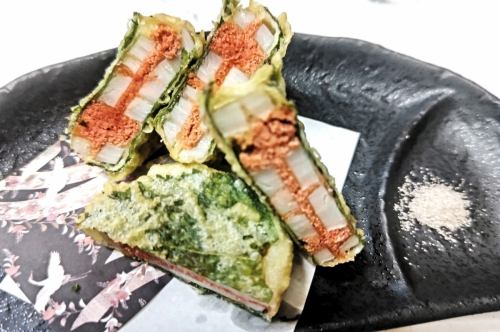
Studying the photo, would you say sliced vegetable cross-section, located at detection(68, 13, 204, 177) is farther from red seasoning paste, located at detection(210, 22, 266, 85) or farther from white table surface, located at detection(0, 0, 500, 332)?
white table surface, located at detection(0, 0, 500, 332)

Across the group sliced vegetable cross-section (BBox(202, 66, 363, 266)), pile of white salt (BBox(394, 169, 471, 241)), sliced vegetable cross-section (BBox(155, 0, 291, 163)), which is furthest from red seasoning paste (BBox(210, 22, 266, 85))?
pile of white salt (BBox(394, 169, 471, 241))

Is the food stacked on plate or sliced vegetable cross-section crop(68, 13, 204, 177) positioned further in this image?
sliced vegetable cross-section crop(68, 13, 204, 177)

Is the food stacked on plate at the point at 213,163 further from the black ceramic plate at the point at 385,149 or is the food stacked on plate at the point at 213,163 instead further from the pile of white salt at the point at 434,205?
the pile of white salt at the point at 434,205

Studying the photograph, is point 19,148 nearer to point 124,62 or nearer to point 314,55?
point 124,62

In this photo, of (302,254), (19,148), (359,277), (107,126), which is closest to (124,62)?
(107,126)

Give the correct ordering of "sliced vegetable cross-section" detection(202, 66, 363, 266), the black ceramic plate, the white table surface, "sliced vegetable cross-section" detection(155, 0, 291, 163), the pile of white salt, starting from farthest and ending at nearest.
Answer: the white table surface, "sliced vegetable cross-section" detection(155, 0, 291, 163), the pile of white salt, the black ceramic plate, "sliced vegetable cross-section" detection(202, 66, 363, 266)

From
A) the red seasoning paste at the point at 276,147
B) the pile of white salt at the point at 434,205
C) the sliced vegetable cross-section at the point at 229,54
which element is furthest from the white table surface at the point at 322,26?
the red seasoning paste at the point at 276,147
